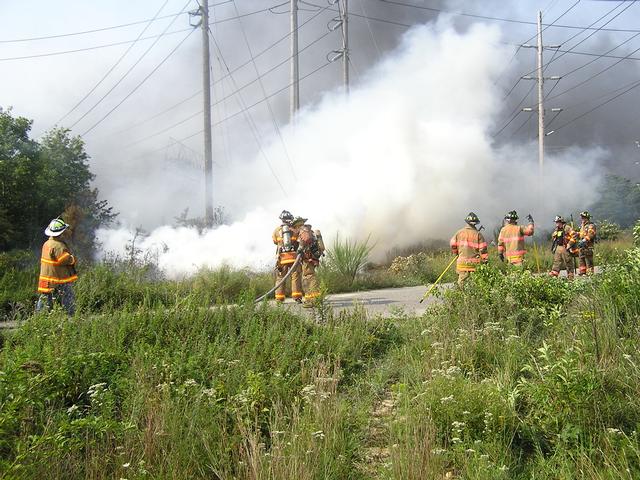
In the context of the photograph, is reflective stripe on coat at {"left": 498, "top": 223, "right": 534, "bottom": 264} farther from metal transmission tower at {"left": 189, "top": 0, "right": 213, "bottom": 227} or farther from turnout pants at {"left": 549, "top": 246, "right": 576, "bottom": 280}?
metal transmission tower at {"left": 189, "top": 0, "right": 213, "bottom": 227}

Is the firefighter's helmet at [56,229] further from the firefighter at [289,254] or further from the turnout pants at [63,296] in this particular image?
the firefighter at [289,254]

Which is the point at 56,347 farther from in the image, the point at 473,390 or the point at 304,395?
the point at 473,390

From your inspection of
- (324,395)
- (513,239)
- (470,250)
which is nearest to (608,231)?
(513,239)

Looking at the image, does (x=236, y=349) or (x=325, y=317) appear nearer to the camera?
(x=236, y=349)

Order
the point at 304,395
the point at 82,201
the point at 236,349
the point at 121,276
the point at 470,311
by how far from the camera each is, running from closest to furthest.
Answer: the point at 304,395
the point at 236,349
the point at 470,311
the point at 121,276
the point at 82,201

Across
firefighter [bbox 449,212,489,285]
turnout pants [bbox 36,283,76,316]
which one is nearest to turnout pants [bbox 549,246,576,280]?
firefighter [bbox 449,212,489,285]

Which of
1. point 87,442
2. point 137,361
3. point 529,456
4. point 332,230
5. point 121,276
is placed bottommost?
point 529,456

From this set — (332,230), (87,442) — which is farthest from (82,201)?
(87,442)

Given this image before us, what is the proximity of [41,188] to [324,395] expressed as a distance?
44.8ft

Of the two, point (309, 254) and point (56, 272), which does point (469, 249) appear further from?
point (56, 272)

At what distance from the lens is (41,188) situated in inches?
622

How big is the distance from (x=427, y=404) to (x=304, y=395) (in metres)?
0.92

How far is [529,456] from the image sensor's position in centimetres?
439

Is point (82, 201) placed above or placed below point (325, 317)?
above
